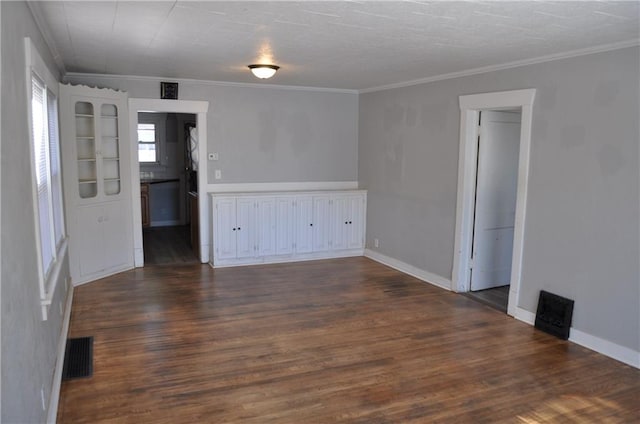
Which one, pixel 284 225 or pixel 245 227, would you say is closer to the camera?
pixel 245 227

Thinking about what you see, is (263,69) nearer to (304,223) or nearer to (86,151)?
(86,151)

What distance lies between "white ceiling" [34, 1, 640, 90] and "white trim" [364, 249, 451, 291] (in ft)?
7.85

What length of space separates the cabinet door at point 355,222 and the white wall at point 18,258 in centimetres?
480

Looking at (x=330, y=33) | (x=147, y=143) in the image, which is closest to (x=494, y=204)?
(x=330, y=33)

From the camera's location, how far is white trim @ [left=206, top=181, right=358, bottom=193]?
6.75 meters

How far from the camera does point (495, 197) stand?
5.54 meters

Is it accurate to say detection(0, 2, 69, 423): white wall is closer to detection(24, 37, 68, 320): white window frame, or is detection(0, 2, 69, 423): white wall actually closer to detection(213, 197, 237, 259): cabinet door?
detection(24, 37, 68, 320): white window frame

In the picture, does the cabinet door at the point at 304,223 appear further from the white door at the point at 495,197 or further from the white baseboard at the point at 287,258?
the white door at the point at 495,197

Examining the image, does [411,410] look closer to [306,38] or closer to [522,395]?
[522,395]

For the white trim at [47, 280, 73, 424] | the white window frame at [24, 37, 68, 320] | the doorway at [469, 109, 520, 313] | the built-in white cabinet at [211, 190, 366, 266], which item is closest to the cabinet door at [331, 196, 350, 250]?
the built-in white cabinet at [211, 190, 366, 266]

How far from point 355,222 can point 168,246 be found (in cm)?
297

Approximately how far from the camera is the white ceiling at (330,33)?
9.52 ft

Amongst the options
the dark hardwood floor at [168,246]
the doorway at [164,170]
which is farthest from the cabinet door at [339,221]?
the doorway at [164,170]

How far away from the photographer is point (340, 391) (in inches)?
129
